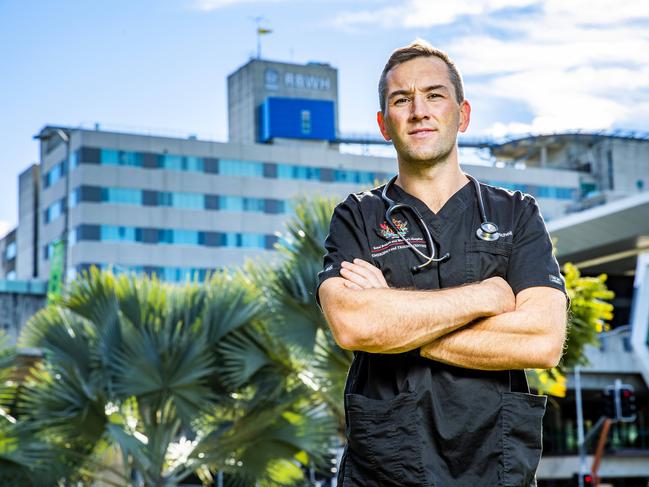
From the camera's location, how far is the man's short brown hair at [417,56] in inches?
142

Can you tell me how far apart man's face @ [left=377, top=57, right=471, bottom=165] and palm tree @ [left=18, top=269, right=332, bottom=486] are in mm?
15883

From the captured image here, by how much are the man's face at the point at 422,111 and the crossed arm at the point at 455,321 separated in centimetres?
37

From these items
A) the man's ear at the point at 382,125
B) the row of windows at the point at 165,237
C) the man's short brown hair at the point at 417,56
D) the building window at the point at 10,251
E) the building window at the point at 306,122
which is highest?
the building window at the point at 306,122

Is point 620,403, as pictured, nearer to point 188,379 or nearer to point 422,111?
point 188,379

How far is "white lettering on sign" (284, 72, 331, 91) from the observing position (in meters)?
108

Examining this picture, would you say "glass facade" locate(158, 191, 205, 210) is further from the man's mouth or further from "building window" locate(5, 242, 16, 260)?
the man's mouth

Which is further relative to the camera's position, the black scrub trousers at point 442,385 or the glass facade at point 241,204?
the glass facade at point 241,204

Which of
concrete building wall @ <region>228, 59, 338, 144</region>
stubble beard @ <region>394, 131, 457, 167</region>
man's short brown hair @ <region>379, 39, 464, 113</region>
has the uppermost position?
concrete building wall @ <region>228, 59, 338, 144</region>

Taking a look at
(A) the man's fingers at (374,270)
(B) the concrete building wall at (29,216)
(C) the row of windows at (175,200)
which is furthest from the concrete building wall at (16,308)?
(B) the concrete building wall at (29,216)

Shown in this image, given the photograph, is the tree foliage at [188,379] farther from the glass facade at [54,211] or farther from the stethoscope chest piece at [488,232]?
the glass facade at [54,211]

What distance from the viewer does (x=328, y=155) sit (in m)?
100

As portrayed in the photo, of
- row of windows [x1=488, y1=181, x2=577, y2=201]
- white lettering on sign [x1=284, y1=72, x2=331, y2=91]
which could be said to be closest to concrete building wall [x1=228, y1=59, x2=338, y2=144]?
white lettering on sign [x1=284, y1=72, x2=331, y2=91]

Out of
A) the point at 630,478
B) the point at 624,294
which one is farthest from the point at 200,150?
the point at 630,478

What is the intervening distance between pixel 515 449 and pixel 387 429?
343mm
